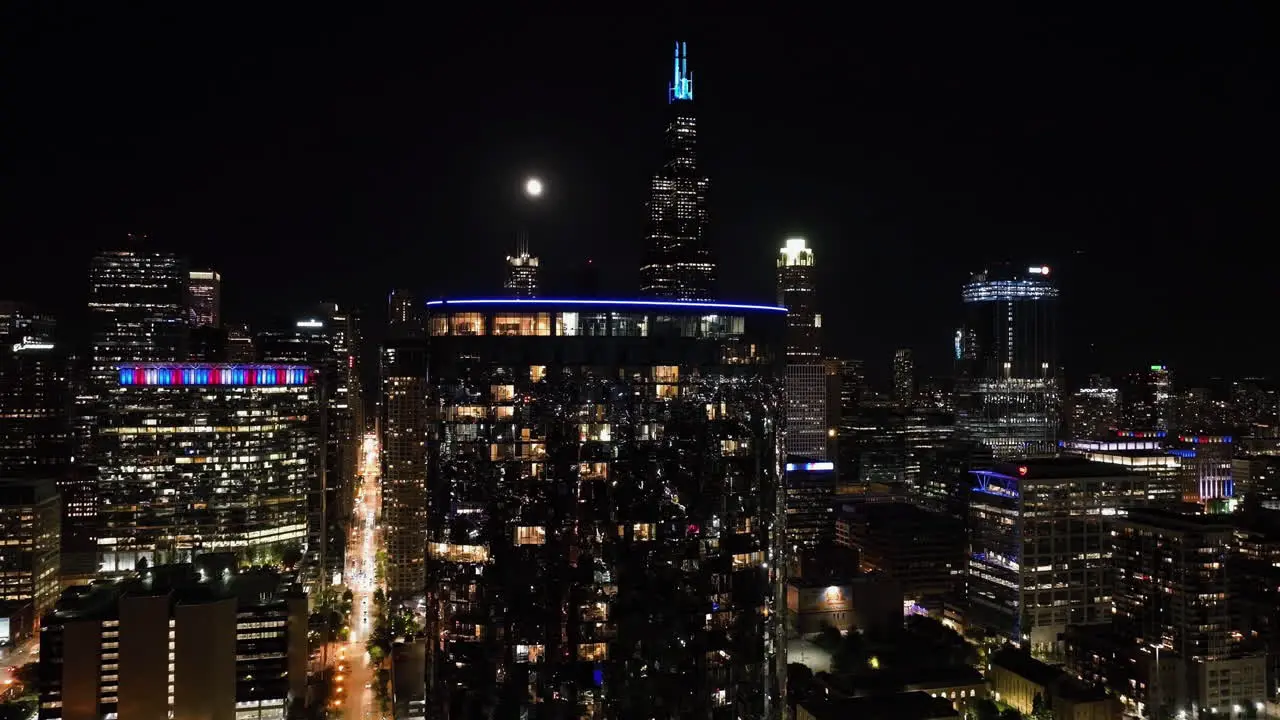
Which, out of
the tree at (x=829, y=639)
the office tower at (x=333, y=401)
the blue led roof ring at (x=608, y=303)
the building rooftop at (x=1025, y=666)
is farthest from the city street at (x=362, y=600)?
the blue led roof ring at (x=608, y=303)

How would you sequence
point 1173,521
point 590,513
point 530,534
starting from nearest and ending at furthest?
point 530,534, point 590,513, point 1173,521

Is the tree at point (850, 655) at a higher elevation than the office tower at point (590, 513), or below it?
below

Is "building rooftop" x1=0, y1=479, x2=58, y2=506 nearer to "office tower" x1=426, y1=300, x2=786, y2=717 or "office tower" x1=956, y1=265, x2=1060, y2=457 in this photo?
"office tower" x1=426, y1=300, x2=786, y2=717

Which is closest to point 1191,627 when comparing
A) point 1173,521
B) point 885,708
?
point 1173,521

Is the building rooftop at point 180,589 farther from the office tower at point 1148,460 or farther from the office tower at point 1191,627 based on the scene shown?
the office tower at point 1148,460

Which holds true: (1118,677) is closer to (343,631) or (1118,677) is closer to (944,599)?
(944,599)

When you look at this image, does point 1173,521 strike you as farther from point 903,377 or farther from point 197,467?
point 903,377
